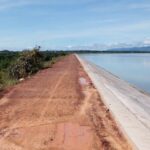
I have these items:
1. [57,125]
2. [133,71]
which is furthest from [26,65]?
[57,125]

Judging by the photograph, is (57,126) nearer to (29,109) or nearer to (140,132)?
(140,132)

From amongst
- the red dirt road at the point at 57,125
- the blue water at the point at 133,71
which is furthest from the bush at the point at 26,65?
the red dirt road at the point at 57,125

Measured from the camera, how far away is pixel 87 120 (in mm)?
12141

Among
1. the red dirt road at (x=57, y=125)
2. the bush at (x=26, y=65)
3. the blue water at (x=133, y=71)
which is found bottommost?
the blue water at (x=133, y=71)

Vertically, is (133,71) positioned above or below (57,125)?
below

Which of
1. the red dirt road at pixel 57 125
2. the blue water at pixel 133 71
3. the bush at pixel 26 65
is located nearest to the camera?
the red dirt road at pixel 57 125

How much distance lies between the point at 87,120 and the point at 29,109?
2777 mm

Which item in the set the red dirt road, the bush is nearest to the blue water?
the bush

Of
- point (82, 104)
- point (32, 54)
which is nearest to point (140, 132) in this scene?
point (82, 104)

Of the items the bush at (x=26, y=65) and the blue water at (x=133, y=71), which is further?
the blue water at (x=133, y=71)

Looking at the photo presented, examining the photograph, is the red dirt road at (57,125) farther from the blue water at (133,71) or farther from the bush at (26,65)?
the bush at (26,65)

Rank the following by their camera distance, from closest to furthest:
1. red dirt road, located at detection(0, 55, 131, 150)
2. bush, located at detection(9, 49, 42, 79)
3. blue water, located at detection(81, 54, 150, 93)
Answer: red dirt road, located at detection(0, 55, 131, 150)
bush, located at detection(9, 49, 42, 79)
blue water, located at detection(81, 54, 150, 93)

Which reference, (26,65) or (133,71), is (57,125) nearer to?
(26,65)

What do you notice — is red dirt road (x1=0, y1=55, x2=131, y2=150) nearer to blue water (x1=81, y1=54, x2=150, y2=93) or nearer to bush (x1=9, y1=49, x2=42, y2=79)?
blue water (x1=81, y1=54, x2=150, y2=93)
